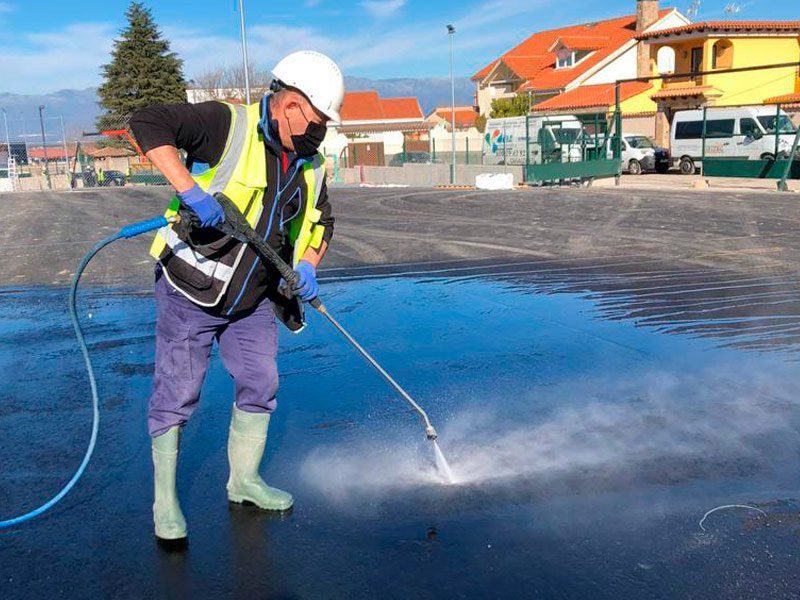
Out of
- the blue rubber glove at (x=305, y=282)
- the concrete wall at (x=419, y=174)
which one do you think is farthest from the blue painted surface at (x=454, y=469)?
the concrete wall at (x=419, y=174)

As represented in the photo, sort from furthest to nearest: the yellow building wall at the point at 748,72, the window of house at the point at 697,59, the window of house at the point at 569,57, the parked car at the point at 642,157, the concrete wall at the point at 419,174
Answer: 1. the window of house at the point at 569,57
2. the window of house at the point at 697,59
3. the yellow building wall at the point at 748,72
4. the parked car at the point at 642,157
5. the concrete wall at the point at 419,174

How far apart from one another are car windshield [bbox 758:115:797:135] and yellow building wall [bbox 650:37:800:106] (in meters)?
10.6

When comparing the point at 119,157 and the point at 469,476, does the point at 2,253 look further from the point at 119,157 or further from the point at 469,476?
the point at 119,157

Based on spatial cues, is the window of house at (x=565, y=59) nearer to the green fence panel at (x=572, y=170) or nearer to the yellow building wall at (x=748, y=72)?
the yellow building wall at (x=748, y=72)

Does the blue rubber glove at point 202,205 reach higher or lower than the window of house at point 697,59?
lower

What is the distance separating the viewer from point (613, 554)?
2.66m

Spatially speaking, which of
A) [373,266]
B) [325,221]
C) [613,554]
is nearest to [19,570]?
[325,221]

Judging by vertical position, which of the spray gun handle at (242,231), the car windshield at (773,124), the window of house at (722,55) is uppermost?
the window of house at (722,55)

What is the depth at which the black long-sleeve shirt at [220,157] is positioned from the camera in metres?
2.61

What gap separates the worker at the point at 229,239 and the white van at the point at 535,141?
67.6ft

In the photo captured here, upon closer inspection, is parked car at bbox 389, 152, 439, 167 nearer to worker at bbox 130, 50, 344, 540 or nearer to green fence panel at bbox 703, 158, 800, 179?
green fence panel at bbox 703, 158, 800, 179

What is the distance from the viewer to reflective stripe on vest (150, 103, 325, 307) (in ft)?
9.07

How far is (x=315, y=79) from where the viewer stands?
273 centimetres

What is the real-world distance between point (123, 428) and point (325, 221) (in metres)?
1.64
